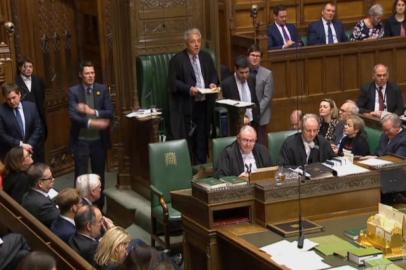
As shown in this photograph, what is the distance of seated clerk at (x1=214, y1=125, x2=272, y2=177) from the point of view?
733 centimetres

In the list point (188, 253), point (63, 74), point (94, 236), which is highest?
point (63, 74)

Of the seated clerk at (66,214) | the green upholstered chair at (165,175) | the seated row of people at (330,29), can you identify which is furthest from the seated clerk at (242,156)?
the seated row of people at (330,29)

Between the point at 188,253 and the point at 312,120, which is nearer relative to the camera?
the point at 188,253

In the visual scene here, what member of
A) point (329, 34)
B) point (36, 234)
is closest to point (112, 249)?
point (36, 234)

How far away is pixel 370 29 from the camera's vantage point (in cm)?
1099

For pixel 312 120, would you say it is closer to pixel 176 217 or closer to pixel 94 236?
pixel 176 217

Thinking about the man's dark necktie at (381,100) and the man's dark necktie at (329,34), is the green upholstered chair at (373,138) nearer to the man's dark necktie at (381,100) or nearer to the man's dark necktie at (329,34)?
the man's dark necktie at (381,100)

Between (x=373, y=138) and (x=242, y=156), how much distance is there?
4.99 feet

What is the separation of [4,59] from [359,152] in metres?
3.28

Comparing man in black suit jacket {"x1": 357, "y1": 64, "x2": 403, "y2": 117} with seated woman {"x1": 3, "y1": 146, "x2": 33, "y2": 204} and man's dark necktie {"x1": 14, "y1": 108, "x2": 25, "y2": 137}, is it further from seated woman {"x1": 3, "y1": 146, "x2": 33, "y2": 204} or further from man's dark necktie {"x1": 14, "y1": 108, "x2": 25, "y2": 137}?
seated woman {"x1": 3, "y1": 146, "x2": 33, "y2": 204}

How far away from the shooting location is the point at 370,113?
369 inches

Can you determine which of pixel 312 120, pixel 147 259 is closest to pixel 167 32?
pixel 312 120

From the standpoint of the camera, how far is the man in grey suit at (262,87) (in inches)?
374

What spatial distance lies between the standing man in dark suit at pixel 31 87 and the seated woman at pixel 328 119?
8.88 feet
